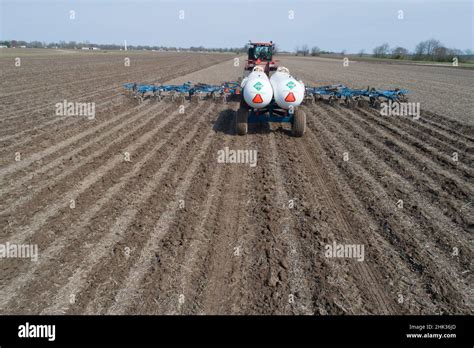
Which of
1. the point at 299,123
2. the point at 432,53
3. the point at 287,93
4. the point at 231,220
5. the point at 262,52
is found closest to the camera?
the point at 231,220

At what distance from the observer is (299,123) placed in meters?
9.12

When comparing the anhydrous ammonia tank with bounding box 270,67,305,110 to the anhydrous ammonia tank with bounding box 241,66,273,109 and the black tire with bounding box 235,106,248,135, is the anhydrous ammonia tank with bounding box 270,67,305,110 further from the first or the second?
the black tire with bounding box 235,106,248,135

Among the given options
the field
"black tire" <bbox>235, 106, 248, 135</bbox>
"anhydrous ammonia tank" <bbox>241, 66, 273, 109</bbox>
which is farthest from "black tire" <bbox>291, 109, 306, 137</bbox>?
"black tire" <bbox>235, 106, 248, 135</bbox>

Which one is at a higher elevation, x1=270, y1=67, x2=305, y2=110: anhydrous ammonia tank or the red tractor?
the red tractor

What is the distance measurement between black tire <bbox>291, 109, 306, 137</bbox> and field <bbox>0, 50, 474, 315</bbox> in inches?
11.6

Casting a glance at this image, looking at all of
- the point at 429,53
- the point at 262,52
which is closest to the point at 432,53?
the point at 429,53

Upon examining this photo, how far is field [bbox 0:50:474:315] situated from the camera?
11.8 ft

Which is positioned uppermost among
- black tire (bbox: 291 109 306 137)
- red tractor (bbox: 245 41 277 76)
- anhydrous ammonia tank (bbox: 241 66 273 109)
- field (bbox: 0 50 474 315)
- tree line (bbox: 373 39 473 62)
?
tree line (bbox: 373 39 473 62)

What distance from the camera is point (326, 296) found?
3590 mm

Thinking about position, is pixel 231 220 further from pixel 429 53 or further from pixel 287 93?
pixel 429 53

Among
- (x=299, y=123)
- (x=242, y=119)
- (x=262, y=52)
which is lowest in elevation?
(x=299, y=123)

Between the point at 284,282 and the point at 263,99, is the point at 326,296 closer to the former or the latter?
the point at 284,282

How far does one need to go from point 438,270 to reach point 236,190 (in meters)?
3.56

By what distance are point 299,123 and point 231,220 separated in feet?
16.5
